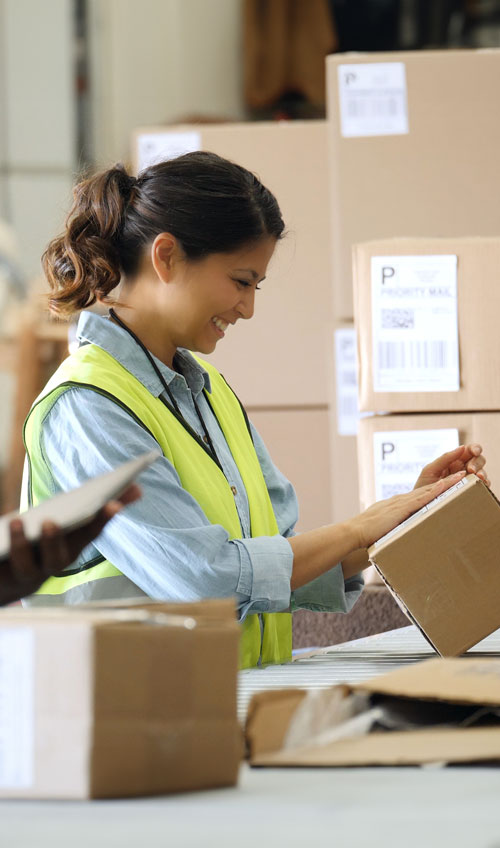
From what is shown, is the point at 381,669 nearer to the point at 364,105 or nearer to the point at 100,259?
the point at 100,259

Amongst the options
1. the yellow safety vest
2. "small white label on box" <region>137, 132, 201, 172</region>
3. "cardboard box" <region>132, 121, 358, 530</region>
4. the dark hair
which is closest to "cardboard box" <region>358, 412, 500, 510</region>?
the yellow safety vest

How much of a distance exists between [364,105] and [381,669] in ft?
4.00

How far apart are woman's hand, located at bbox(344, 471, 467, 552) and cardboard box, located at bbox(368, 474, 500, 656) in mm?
52

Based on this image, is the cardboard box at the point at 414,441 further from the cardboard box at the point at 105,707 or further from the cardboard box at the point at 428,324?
the cardboard box at the point at 105,707

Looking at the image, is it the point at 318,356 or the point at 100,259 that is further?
the point at 318,356

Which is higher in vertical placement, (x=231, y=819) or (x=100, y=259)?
(x=100, y=259)

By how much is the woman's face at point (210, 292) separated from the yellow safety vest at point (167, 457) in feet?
0.37

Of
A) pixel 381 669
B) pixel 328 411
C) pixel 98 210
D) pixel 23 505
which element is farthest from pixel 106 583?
pixel 328 411

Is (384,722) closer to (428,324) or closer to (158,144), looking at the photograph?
(428,324)

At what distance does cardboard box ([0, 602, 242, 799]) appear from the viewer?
2.38 feet

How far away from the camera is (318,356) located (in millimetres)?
2398

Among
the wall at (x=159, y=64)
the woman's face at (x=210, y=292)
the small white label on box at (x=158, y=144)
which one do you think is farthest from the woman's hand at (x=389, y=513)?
the wall at (x=159, y=64)

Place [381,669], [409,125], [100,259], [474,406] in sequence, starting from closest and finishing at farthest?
[381,669] → [100,259] → [474,406] → [409,125]

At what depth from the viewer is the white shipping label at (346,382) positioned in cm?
221
